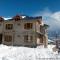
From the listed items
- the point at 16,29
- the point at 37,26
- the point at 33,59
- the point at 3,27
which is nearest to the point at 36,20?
the point at 37,26

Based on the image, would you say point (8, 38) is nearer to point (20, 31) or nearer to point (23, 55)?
point (20, 31)

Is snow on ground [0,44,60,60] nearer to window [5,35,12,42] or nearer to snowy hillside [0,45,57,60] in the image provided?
snowy hillside [0,45,57,60]

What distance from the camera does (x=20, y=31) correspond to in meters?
44.9

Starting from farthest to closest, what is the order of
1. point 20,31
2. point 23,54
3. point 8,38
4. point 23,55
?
1. point 8,38
2. point 20,31
3. point 23,54
4. point 23,55

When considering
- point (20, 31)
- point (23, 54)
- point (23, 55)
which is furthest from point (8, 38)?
point (23, 55)

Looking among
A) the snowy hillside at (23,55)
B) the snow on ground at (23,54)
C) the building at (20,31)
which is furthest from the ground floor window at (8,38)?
the snowy hillside at (23,55)

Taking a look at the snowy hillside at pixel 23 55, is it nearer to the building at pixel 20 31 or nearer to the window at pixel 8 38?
the building at pixel 20 31

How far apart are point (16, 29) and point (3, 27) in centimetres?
309

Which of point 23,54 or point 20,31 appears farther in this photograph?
point 20,31

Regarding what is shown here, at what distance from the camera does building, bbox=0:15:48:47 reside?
144 ft

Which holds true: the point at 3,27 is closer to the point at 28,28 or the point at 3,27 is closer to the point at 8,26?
the point at 8,26

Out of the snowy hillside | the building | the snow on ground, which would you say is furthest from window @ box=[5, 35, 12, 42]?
the snowy hillside

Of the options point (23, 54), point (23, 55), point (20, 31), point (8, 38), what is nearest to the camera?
point (23, 55)

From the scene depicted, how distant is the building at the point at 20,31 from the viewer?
144 ft
